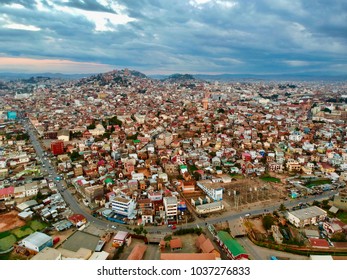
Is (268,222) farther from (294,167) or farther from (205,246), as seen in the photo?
(294,167)

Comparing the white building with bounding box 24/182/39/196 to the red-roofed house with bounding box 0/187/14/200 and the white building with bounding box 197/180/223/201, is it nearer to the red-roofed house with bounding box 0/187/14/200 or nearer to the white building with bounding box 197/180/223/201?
the red-roofed house with bounding box 0/187/14/200

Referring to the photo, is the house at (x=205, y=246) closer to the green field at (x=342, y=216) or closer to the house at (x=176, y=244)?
the house at (x=176, y=244)

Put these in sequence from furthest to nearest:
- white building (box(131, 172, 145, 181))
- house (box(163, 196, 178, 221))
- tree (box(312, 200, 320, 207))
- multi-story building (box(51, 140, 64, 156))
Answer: multi-story building (box(51, 140, 64, 156)), white building (box(131, 172, 145, 181)), tree (box(312, 200, 320, 207)), house (box(163, 196, 178, 221))

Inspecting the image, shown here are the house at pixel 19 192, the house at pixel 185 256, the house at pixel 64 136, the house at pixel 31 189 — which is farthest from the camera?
the house at pixel 64 136

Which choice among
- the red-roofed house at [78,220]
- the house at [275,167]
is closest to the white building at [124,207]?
the red-roofed house at [78,220]

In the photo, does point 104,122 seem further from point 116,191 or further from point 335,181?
point 335,181

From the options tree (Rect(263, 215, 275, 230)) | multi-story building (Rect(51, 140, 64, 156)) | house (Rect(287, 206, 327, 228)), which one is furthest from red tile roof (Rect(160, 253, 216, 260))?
multi-story building (Rect(51, 140, 64, 156))
